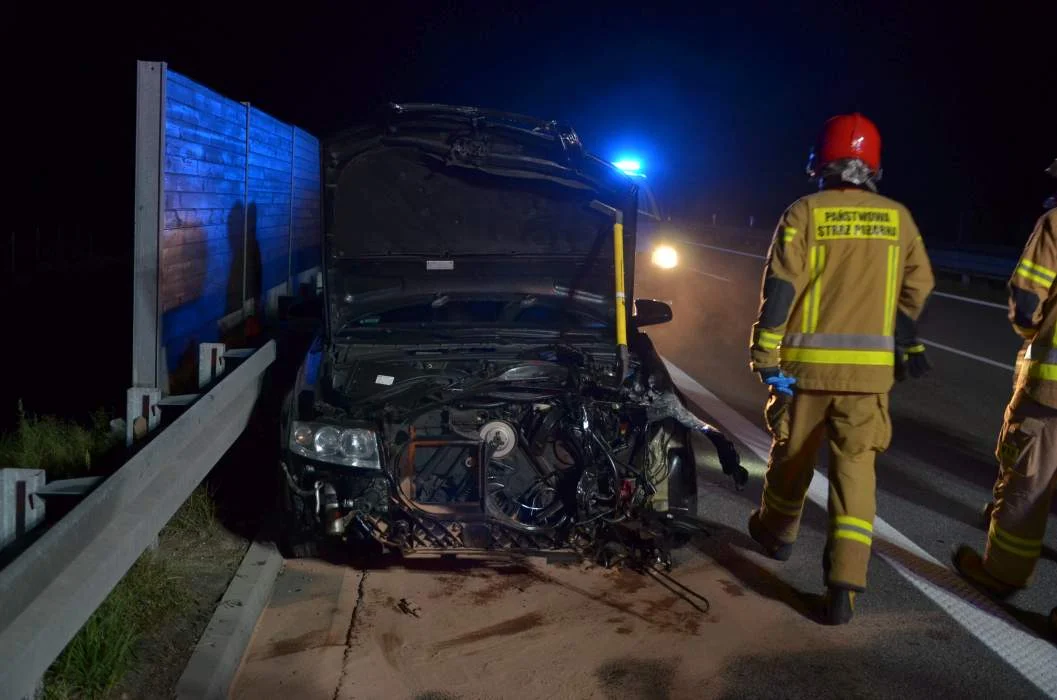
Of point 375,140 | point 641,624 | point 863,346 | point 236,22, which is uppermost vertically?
point 236,22

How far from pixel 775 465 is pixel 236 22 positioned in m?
53.5

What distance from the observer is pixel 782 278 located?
516 centimetres

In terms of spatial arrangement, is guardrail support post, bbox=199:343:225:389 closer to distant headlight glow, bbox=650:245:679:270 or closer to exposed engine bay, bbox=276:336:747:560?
exposed engine bay, bbox=276:336:747:560

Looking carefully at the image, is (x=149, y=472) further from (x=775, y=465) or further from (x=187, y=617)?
(x=775, y=465)

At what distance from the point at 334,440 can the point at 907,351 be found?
2620 millimetres

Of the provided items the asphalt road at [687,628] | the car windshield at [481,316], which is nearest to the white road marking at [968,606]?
the asphalt road at [687,628]

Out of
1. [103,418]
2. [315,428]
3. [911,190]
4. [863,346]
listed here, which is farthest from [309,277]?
[911,190]

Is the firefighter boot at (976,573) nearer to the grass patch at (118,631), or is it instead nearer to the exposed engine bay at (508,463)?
the exposed engine bay at (508,463)

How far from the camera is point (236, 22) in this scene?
54406 mm

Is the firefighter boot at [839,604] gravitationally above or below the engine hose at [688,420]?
below

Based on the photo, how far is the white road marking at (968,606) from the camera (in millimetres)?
4707

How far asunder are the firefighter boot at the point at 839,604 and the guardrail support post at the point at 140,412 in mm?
3151

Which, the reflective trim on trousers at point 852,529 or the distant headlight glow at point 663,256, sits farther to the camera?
the distant headlight glow at point 663,256

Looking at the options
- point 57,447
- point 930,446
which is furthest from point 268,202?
point 930,446
